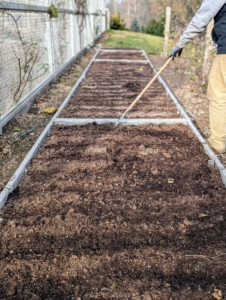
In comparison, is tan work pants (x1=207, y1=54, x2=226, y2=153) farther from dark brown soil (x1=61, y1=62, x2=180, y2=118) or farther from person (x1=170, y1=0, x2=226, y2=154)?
dark brown soil (x1=61, y1=62, x2=180, y2=118)

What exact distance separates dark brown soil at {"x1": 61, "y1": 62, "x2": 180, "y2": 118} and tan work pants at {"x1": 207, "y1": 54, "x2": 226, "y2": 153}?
0.95 meters

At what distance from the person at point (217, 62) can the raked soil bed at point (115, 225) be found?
35 cm

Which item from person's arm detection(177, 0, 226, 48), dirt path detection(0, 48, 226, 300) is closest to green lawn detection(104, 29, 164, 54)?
person's arm detection(177, 0, 226, 48)

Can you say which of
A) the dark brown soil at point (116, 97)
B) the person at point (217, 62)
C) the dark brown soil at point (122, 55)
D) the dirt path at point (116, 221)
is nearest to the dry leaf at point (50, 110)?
the dark brown soil at point (116, 97)

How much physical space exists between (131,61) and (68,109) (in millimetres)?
4854

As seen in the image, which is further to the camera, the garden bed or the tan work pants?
the garden bed

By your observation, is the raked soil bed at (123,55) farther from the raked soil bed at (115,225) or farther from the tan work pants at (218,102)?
the raked soil bed at (115,225)

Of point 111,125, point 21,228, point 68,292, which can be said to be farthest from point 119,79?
point 68,292

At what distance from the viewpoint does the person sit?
324 centimetres

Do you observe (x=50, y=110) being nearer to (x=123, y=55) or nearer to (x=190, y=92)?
(x=190, y=92)

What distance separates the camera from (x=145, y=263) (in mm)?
2016

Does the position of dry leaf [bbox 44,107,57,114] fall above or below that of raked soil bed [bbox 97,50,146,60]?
below

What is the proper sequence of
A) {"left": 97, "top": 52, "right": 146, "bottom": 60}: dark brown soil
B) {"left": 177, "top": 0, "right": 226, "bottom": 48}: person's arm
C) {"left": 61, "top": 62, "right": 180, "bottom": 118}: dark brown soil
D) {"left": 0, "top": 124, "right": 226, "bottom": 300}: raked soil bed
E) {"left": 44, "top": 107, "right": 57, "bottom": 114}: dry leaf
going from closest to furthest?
{"left": 0, "top": 124, "right": 226, "bottom": 300}: raked soil bed, {"left": 177, "top": 0, "right": 226, "bottom": 48}: person's arm, {"left": 61, "top": 62, "right": 180, "bottom": 118}: dark brown soil, {"left": 44, "top": 107, "right": 57, "bottom": 114}: dry leaf, {"left": 97, "top": 52, "right": 146, "bottom": 60}: dark brown soil

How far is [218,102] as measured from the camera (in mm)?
3545
